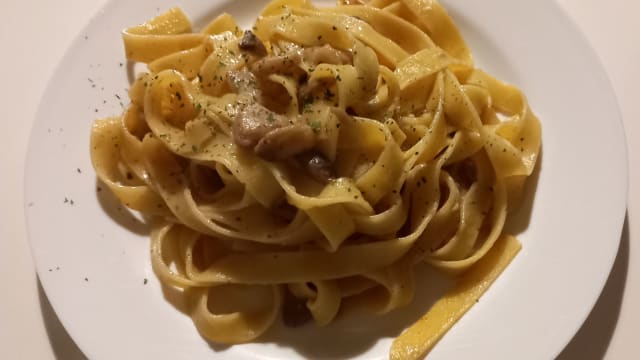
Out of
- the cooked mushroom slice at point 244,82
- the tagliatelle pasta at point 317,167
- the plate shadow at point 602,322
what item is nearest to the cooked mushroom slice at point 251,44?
the tagliatelle pasta at point 317,167

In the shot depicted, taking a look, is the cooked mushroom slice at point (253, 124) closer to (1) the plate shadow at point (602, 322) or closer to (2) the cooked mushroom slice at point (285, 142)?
(2) the cooked mushroom slice at point (285, 142)

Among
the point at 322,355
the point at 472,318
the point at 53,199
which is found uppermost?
the point at 53,199

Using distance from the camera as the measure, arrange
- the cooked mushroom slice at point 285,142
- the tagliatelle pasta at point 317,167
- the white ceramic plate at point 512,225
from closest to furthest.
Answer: the white ceramic plate at point 512,225 < the cooked mushroom slice at point 285,142 < the tagliatelle pasta at point 317,167

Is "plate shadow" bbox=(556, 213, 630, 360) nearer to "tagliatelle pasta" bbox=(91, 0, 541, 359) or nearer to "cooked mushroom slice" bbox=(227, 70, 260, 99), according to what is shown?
"tagliatelle pasta" bbox=(91, 0, 541, 359)

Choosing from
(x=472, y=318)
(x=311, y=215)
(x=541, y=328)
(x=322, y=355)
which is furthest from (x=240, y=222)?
(x=541, y=328)

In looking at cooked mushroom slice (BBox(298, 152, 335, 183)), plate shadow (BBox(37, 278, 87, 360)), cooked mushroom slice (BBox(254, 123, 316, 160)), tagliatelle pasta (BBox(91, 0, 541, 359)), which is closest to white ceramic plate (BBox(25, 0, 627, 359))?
tagliatelle pasta (BBox(91, 0, 541, 359))

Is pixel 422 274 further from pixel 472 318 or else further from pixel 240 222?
pixel 240 222
